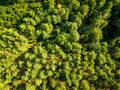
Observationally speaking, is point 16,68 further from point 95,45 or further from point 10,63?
point 95,45

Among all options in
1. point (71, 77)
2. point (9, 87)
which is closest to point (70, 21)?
point (71, 77)

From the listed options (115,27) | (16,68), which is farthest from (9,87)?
(115,27)

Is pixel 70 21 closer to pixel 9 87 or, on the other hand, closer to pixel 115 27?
pixel 115 27

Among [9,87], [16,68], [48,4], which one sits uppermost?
[48,4]

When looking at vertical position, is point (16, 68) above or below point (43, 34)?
below

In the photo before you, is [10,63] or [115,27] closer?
[10,63]

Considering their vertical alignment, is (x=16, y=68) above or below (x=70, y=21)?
below
